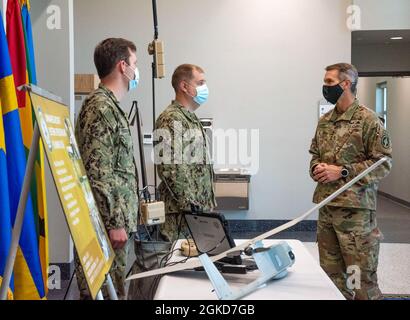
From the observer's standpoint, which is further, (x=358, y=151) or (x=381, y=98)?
(x=381, y=98)

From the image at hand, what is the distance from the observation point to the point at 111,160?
190cm

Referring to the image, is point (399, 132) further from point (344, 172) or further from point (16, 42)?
point (16, 42)

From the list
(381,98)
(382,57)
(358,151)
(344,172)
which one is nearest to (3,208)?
(344,172)

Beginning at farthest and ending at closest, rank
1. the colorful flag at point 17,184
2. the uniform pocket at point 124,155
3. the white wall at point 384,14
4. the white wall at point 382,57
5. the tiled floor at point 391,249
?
the white wall at point 382,57, the white wall at point 384,14, the tiled floor at point 391,249, the uniform pocket at point 124,155, the colorful flag at point 17,184

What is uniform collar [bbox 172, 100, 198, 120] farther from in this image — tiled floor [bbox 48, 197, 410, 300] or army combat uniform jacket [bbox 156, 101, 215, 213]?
tiled floor [bbox 48, 197, 410, 300]

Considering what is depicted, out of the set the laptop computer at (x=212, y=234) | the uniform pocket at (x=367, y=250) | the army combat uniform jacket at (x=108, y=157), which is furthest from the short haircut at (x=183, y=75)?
the uniform pocket at (x=367, y=250)

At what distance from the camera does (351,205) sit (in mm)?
2443

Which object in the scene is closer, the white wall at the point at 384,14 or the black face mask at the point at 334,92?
the black face mask at the point at 334,92

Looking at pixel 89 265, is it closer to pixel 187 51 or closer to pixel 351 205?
pixel 351 205

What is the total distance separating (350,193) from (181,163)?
92 cm

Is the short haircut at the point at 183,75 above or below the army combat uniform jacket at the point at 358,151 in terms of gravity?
above

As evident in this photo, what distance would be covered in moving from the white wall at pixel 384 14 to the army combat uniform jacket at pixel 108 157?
406 centimetres

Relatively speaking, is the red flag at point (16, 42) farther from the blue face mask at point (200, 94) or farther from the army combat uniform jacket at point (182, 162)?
the blue face mask at point (200, 94)

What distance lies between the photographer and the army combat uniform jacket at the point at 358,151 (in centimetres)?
242
